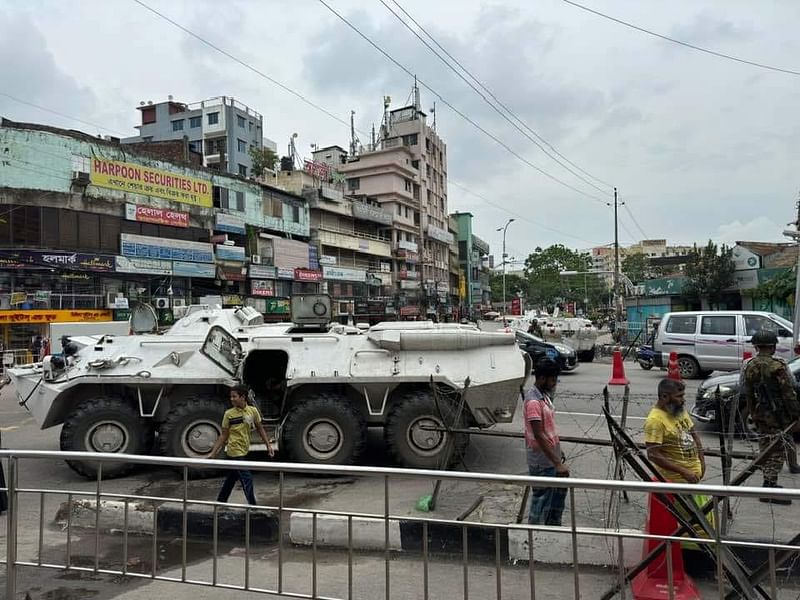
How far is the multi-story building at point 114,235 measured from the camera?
25734 millimetres

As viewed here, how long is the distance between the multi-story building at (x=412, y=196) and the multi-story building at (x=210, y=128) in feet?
31.4

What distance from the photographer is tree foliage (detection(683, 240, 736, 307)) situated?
31656 mm

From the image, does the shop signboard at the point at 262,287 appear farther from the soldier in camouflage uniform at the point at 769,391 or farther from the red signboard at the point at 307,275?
the soldier in camouflage uniform at the point at 769,391

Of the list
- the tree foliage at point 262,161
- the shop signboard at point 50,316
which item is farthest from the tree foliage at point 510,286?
the shop signboard at point 50,316

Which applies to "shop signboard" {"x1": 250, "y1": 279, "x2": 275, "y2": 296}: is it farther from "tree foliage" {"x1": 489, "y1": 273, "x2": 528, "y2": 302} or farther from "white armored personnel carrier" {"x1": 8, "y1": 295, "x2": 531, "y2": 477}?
"tree foliage" {"x1": 489, "y1": 273, "x2": 528, "y2": 302}

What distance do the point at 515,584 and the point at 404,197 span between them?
55762 mm

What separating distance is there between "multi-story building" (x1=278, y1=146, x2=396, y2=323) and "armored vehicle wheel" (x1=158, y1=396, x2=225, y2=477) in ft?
115

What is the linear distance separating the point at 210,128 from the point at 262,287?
26.0 m

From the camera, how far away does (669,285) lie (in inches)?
1363

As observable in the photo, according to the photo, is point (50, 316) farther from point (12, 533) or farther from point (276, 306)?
point (12, 533)

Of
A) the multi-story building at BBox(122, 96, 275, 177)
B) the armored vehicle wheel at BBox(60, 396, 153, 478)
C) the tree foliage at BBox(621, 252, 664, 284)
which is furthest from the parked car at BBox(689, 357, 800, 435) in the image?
the tree foliage at BBox(621, 252, 664, 284)

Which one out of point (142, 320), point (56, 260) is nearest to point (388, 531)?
point (142, 320)

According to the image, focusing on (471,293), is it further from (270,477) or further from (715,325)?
(270,477)

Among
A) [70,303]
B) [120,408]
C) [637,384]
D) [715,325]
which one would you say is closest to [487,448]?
[120,408]
